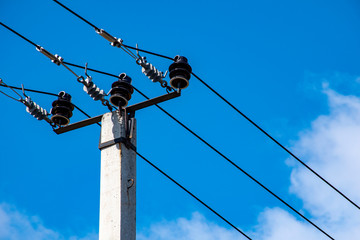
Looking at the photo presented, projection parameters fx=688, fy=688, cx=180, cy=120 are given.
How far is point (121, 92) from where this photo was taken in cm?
855

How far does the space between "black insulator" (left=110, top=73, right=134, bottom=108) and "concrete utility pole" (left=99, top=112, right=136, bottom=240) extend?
15cm

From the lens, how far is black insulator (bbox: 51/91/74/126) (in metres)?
9.04

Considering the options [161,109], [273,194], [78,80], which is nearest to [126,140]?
[78,80]

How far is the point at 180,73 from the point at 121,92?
79cm

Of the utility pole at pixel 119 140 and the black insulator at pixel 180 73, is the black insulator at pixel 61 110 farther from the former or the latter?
the black insulator at pixel 180 73

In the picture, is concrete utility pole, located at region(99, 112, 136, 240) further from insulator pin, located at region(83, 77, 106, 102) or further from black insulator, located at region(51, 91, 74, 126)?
black insulator, located at region(51, 91, 74, 126)

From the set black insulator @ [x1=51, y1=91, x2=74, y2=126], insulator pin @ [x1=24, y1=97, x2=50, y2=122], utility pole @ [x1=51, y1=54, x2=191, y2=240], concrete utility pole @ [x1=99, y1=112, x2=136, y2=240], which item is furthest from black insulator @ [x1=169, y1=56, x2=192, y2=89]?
insulator pin @ [x1=24, y1=97, x2=50, y2=122]

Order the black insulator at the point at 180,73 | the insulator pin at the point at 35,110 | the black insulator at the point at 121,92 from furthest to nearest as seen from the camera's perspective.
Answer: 1. the insulator pin at the point at 35,110
2. the black insulator at the point at 180,73
3. the black insulator at the point at 121,92

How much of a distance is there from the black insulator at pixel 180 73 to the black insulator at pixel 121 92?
542 mm

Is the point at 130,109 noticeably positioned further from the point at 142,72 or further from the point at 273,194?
the point at 273,194

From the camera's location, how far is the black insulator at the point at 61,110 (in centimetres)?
904

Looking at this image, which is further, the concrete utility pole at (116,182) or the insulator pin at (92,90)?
the insulator pin at (92,90)

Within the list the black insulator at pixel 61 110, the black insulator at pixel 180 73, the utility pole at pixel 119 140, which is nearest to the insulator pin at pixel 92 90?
the utility pole at pixel 119 140

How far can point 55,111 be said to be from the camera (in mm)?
9062
